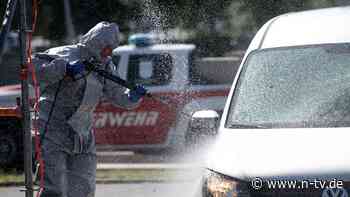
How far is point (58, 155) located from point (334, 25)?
88.8 inches

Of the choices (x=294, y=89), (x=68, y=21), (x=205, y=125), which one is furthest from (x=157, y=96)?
(x=68, y=21)

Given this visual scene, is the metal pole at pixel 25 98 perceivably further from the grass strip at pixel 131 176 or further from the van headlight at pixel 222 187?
the grass strip at pixel 131 176

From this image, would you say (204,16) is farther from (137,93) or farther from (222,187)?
(222,187)

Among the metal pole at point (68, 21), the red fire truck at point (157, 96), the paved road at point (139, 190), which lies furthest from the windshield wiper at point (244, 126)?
the metal pole at point (68, 21)

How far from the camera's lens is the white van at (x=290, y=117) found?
616 cm

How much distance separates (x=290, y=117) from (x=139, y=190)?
5.61 meters

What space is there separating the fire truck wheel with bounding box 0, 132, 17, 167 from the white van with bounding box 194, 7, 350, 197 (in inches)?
288

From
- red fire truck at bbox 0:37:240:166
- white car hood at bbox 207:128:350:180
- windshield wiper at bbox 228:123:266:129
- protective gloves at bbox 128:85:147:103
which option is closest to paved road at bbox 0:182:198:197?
red fire truck at bbox 0:37:240:166

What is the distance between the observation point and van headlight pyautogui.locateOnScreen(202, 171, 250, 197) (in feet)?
20.4

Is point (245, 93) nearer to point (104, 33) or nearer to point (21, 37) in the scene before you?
point (104, 33)

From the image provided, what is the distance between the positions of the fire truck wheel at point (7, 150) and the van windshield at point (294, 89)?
7489 millimetres

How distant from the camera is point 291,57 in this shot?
25.3 ft

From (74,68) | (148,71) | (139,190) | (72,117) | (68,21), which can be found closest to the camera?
(74,68)

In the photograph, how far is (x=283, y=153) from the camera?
6406 millimetres
